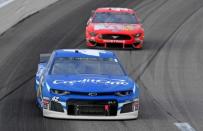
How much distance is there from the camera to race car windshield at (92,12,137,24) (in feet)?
82.2

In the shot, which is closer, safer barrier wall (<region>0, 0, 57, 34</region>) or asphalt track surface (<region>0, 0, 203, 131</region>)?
asphalt track surface (<region>0, 0, 203, 131</region>)

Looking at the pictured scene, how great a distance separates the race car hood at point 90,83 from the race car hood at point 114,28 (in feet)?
32.7

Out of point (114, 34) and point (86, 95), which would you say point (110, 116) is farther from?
point (114, 34)

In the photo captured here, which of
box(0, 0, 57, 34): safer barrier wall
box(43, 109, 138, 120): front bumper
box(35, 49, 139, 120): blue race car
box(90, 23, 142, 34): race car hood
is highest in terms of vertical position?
box(35, 49, 139, 120): blue race car

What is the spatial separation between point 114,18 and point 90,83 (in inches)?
463

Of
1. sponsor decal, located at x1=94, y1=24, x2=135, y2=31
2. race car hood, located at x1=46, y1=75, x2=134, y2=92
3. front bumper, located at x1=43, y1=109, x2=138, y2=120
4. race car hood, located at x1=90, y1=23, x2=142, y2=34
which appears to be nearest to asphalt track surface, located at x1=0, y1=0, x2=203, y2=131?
front bumper, located at x1=43, y1=109, x2=138, y2=120

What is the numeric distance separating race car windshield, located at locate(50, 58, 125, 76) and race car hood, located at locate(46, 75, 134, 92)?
0.96ft

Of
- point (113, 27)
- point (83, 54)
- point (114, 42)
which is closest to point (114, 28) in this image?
point (113, 27)

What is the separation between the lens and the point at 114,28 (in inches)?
957

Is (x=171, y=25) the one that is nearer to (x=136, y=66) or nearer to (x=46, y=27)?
(x=46, y=27)

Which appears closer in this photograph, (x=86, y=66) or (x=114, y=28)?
(x=86, y=66)

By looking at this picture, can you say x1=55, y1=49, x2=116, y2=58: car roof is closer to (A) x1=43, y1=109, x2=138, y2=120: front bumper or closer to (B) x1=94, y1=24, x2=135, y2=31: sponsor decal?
(A) x1=43, y1=109, x2=138, y2=120: front bumper

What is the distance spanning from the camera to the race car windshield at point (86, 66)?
14461 millimetres

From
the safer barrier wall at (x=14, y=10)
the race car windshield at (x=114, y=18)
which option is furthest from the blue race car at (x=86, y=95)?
the safer barrier wall at (x=14, y=10)
